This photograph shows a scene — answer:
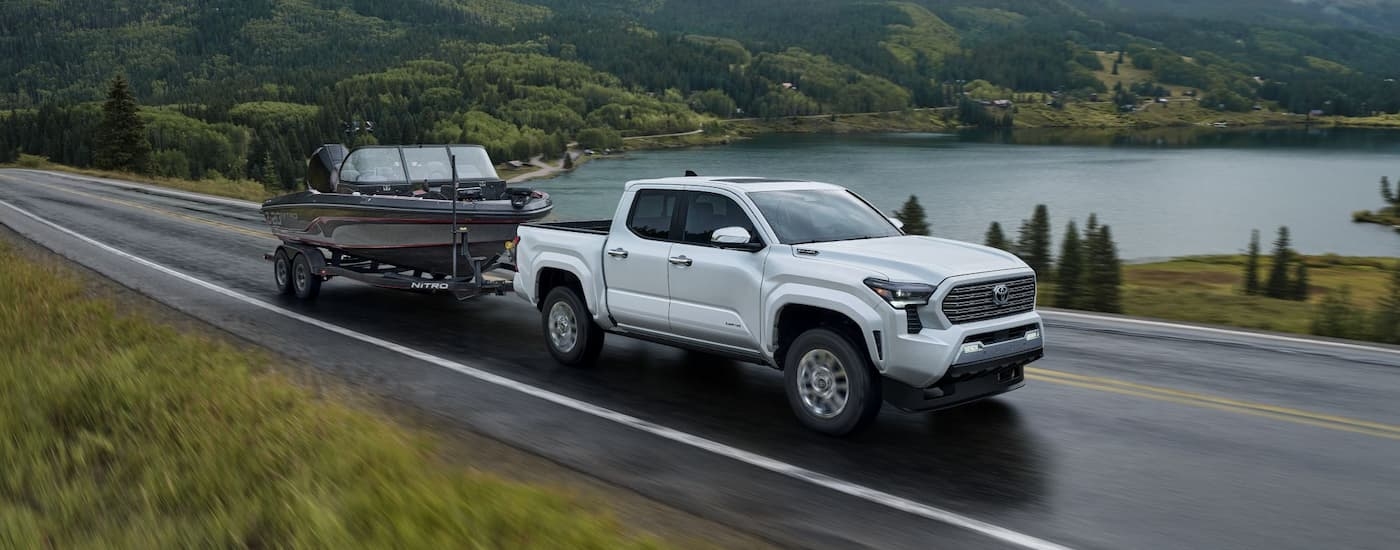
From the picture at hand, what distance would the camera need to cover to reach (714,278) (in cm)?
796

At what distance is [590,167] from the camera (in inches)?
4377

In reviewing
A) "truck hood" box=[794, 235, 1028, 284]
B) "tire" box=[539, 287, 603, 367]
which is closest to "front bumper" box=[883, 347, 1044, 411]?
"truck hood" box=[794, 235, 1028, 284]

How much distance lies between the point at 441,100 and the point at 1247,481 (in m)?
184

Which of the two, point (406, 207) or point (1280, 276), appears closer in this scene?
point (406, 207)

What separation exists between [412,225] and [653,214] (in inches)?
185

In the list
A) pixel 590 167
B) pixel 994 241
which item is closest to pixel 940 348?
pixel 994 241

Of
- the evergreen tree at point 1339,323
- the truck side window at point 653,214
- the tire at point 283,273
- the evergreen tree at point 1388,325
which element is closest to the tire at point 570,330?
the truck side window at point 653,214

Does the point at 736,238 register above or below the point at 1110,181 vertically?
above

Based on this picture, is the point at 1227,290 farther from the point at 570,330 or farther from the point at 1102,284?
the point at 570,330

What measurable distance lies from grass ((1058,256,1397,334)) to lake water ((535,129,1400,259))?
332 inches

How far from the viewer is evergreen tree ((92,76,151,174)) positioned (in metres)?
77.2

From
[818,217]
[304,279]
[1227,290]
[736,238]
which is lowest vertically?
[1227,290]

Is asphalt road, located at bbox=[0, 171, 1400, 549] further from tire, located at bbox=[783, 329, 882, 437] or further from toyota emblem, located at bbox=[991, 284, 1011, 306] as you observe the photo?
toyota emblem, located at bbox=[991, 284, 1011, 306]

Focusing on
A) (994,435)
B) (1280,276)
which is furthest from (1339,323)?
(1280,276)
